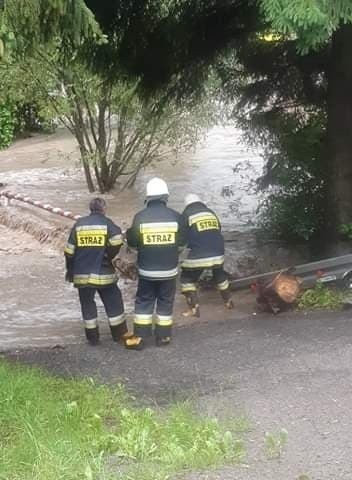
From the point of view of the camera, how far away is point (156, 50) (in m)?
9.77

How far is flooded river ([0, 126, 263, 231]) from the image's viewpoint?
15752mm

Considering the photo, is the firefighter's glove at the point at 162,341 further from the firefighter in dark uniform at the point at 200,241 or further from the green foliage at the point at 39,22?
the green foliage at the point at 39,22

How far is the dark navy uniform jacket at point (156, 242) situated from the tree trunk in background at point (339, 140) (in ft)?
10.4

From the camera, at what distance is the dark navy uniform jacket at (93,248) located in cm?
816

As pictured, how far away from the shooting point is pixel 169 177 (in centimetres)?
1925

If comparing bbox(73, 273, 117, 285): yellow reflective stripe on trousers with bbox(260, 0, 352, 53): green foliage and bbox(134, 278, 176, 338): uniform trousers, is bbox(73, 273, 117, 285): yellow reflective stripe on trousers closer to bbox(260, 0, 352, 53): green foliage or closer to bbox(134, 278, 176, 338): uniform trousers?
bbox(134, 278, 176, 338): uniform trousers

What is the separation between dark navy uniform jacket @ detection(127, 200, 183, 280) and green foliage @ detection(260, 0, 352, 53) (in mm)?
2483

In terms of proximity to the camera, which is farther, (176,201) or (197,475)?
(176,201)

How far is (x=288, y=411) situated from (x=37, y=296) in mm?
6264

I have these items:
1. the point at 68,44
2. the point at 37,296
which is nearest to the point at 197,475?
the point at 68,44

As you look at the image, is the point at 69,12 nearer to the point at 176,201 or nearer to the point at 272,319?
the point at 272,319

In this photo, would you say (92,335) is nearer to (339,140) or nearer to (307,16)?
(307,16)

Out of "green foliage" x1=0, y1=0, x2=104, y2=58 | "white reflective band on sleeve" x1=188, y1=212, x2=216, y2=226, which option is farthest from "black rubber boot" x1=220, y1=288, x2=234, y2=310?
"green foliage" x1=0, y1=0, x2=104, y2=58

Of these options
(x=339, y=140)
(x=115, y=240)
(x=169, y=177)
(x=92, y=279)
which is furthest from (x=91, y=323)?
(x=169, y=177)
